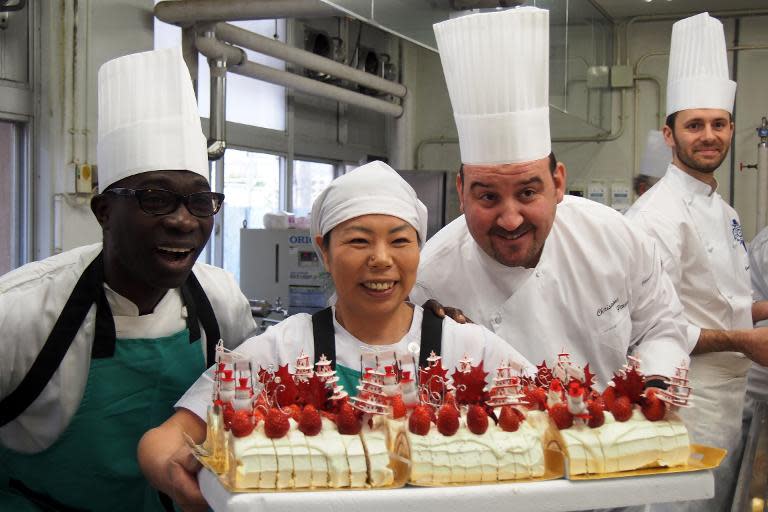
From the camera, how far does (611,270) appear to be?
191cm

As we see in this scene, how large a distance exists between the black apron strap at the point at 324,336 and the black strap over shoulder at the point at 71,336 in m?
0.33

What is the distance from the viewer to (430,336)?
146 cm

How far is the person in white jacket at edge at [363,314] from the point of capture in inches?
53.6

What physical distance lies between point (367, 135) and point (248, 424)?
6.30 meters

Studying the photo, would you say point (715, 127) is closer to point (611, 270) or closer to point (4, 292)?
point (611, 270)

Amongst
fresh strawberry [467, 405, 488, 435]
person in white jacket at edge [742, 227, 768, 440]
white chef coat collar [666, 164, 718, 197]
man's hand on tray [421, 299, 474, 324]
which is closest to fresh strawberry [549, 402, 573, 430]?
fresh strawberry [467, 405, 488, 435]

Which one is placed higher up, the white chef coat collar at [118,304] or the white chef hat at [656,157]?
the white chef hat at [656,157]

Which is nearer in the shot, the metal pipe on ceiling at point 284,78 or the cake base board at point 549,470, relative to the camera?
the cake base board at point 549,470

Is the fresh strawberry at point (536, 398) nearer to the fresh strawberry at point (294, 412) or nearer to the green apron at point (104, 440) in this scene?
the fresh strawberry at point (294, 412)

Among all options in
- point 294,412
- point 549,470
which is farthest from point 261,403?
point 549,470

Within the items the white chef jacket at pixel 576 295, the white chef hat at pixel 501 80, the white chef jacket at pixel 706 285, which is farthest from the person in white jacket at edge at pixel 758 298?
the white chef hat at pixel 501 80

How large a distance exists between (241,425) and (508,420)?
0.38m

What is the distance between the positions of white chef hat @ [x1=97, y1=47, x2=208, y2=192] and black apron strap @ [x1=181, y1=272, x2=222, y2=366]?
0.26 metres

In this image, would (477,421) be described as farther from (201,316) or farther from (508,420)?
(201,316)
